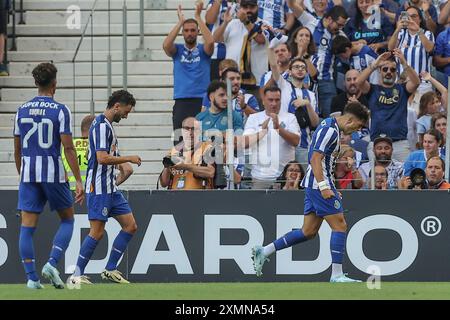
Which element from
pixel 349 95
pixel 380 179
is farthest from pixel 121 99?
pixel 349 95

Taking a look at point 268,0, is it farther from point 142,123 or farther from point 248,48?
point 142,123

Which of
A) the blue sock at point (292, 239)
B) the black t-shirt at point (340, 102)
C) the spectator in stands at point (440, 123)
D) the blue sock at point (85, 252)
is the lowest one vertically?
the blue sock at point (85, 252)

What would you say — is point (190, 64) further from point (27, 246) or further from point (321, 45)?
point (27, 246)

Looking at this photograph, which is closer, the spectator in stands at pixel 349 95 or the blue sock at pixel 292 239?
the blue sock at pixel 292 239

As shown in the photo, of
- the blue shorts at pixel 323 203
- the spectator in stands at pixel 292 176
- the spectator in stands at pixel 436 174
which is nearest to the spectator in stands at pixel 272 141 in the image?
the spectator in stands at pixel 292 176

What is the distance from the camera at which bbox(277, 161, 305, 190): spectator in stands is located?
15.8m

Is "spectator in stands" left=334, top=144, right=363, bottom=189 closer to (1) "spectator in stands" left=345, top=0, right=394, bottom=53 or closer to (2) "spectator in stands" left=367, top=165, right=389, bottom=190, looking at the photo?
(2) "spectator in stands" left=367, top=165, right=389, bottom=190

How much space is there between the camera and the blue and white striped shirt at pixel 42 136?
486 inches

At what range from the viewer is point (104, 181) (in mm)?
13617

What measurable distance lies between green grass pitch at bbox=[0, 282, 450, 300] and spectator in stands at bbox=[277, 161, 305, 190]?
7.38 ft

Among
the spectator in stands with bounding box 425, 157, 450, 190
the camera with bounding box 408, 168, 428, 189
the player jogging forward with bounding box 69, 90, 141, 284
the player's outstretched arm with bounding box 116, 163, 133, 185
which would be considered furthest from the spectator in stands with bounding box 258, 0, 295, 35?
the player jogging forward with bounding box 69, 90, 141, 284

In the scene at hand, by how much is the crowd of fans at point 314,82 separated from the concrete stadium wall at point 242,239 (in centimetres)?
32

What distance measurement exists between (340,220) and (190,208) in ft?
9.01

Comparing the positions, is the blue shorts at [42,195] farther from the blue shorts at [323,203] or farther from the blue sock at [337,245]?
the blue sock at [337,245]
